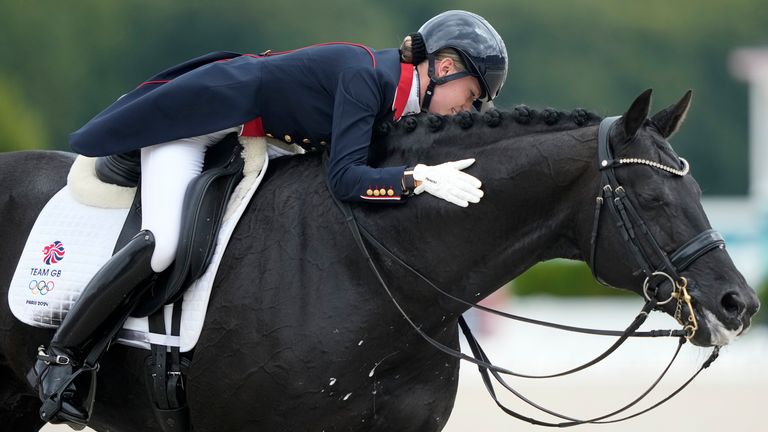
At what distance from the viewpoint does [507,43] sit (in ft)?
146

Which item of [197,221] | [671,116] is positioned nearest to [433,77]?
[671,116]

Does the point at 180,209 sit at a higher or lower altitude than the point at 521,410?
higher

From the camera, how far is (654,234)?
4.32m

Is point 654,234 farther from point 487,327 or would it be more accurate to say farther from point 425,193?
point 487,327

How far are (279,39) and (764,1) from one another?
74.2 feet

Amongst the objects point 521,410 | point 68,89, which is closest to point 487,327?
point 521,410

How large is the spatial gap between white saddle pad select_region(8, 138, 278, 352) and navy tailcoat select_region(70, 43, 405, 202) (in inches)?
7.6

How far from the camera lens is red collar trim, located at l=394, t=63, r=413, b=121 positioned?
4.87 metres

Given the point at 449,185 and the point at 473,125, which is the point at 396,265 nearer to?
the point at 449,185

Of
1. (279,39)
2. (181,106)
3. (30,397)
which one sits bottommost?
(279,39)

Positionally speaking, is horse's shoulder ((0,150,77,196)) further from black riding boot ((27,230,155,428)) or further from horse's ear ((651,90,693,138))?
horse's ear ((651,90,693,138))

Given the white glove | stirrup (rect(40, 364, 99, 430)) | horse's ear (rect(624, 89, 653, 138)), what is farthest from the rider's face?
stirrup (rect(40, 364, 99, 430))

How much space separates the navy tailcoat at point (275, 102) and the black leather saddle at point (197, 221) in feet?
0.58

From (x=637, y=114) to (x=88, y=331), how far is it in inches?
91.1
